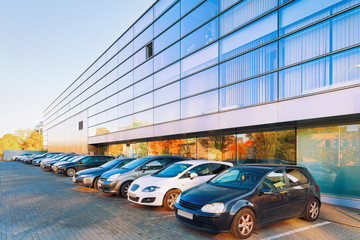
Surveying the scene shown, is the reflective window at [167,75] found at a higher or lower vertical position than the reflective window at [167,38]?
lower

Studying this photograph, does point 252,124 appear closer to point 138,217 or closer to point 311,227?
point 311,227

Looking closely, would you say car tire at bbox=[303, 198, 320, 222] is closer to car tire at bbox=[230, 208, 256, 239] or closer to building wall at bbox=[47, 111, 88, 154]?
car tire at bbox=[230, 208, 256, 239]

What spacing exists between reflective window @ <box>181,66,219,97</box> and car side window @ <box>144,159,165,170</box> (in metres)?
5.70

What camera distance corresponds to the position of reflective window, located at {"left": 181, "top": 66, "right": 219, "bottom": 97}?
43.6ft

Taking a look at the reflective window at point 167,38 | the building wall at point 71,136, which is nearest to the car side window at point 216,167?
the reflective window at point 167,38

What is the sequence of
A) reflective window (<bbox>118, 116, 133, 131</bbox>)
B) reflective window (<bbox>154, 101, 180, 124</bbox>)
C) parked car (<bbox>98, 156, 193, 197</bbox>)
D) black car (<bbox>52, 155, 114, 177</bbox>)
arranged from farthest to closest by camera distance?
1. reflective window (<bbox>118, 116, 133, 131</bbox>)
2. reflective window (<bbox>154, 101, 180, 124</bbox>)
3. black car (<bbox>52, 155, 114, 177</bbox>)
4. parked car (<bbox>98, 156, 193, 197</bbox>)

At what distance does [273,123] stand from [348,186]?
3288 millimetres

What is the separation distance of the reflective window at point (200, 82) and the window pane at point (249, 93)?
1.05 m

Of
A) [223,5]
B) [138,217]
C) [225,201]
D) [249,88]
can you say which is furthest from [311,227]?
[223,5]

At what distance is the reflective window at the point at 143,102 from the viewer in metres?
19.7

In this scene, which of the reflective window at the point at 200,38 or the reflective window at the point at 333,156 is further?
the reflective window at the point at 200,38

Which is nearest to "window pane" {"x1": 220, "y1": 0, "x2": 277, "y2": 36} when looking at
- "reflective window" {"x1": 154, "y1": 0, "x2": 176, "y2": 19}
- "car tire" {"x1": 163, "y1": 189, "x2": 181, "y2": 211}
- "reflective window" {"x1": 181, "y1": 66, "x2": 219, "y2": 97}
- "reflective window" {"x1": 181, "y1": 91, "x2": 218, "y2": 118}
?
"reflective window" {"x1": 181, "y1": 66, "x2": 219, "y2": 97}

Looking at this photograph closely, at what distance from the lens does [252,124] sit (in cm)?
1055

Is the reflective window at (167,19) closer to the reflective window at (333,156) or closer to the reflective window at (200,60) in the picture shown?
the reflective window at (200,60)
